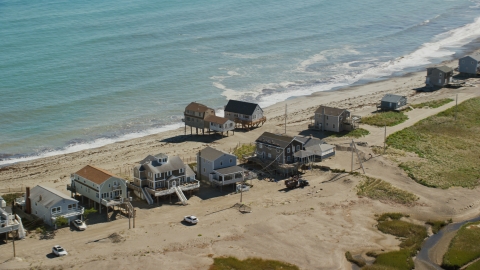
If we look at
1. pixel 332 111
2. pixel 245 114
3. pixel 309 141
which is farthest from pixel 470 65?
pixel 309 141

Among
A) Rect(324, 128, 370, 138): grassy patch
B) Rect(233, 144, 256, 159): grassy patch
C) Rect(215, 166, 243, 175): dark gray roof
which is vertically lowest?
Rect(233, 144, 256, 159): grassy patch

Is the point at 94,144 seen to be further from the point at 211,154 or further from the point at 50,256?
the point at 50,256

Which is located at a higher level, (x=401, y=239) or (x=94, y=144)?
(x=94, y=144)

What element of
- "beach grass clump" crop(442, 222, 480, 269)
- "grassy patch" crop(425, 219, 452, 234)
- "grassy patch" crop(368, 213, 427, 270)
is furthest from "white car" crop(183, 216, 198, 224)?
"beach grass clump" crop(442, 222, 480, 269)

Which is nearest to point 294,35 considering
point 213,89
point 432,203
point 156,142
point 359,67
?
point 359,67

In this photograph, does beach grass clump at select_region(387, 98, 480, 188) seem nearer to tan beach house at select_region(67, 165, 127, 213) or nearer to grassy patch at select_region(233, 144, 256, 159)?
grassy patch at select_region(233, 144, 256, 159)
